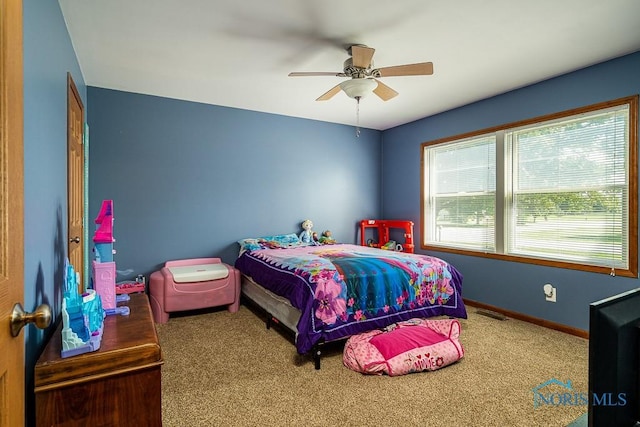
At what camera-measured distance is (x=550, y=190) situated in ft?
10.9

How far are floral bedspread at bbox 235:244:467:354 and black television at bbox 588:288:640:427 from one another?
1777 millimetres

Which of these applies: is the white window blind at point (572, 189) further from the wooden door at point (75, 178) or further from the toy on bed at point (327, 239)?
the wooden door at point (75, 178)

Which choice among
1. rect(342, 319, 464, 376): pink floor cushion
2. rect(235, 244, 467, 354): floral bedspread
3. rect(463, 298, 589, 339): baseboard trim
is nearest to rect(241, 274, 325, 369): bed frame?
rect(235, 244, 467, 354): floral bedspread

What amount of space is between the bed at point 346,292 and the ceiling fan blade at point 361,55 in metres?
1.62

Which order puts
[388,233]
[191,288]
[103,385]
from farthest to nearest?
[388,233] < [191,288] < [103,385]

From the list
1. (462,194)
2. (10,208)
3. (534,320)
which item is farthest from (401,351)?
(462,194)

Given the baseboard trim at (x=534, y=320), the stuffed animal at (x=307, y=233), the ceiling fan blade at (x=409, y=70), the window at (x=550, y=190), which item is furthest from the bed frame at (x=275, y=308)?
the window at (x=550, y=190)

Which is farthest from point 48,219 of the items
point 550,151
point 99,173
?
point 550,151

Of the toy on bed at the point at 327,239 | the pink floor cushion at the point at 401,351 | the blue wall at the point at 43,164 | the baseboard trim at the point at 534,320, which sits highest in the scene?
the blue wall at the point at 43,164

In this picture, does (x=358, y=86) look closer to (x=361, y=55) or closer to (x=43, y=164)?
(x=361, y=55)

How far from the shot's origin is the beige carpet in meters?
1.83

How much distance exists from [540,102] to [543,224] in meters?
1.25

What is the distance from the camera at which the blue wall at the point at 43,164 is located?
116 cm

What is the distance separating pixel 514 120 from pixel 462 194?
3.45 ft
